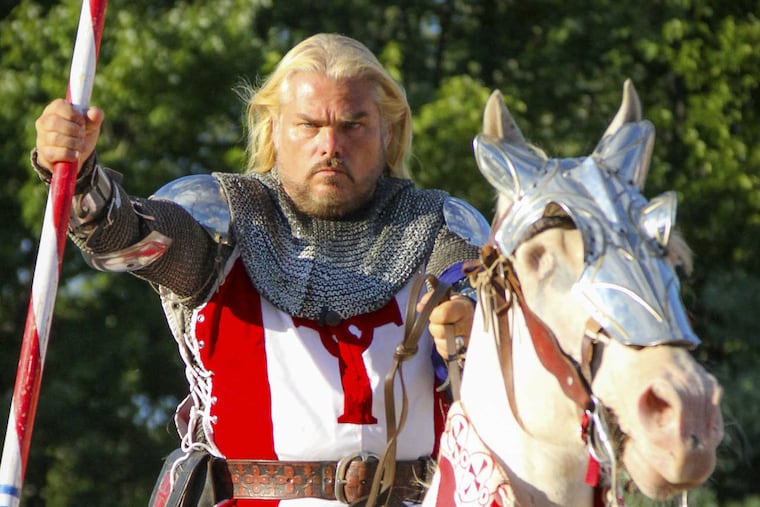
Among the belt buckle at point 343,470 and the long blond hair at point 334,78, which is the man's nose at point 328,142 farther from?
the belt buckle at point 343,470

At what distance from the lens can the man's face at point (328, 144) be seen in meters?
4.26

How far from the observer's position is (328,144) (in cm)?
424

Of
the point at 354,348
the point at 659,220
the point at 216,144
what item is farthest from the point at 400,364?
the point at 216,144

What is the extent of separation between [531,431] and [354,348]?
1.18 meters

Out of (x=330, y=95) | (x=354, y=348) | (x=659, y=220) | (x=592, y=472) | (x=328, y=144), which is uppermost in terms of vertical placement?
(x=330, y=95)

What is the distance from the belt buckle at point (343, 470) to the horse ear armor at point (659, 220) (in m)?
1.33

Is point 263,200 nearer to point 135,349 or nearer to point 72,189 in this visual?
point 72,189

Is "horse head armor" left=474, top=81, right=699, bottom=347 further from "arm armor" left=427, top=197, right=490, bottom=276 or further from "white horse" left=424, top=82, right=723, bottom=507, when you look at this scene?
"arm armor" left=427, top=197, right=490, bottom=276

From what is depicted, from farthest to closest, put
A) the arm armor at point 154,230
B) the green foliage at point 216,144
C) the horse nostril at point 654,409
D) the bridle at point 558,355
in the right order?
the green foliage at point 216,144 < the arm armor at point 154,230 < the bridle at point 558,355 < the horse nostril at point 654,409

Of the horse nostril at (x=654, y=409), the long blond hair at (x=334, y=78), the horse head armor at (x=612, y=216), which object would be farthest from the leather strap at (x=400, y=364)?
the horse nostril at (x=654, y=409)

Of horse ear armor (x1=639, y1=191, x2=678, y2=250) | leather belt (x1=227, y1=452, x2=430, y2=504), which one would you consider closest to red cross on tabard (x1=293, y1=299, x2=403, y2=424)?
leather belt (x1=227, y1=452, x2=430, y2=504)

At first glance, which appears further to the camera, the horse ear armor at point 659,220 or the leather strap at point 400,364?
the leather strap at point 400,364

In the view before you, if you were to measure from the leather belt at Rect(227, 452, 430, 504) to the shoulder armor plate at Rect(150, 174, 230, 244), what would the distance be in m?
0.63

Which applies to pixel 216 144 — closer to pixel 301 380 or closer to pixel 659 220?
pixel 301 380
